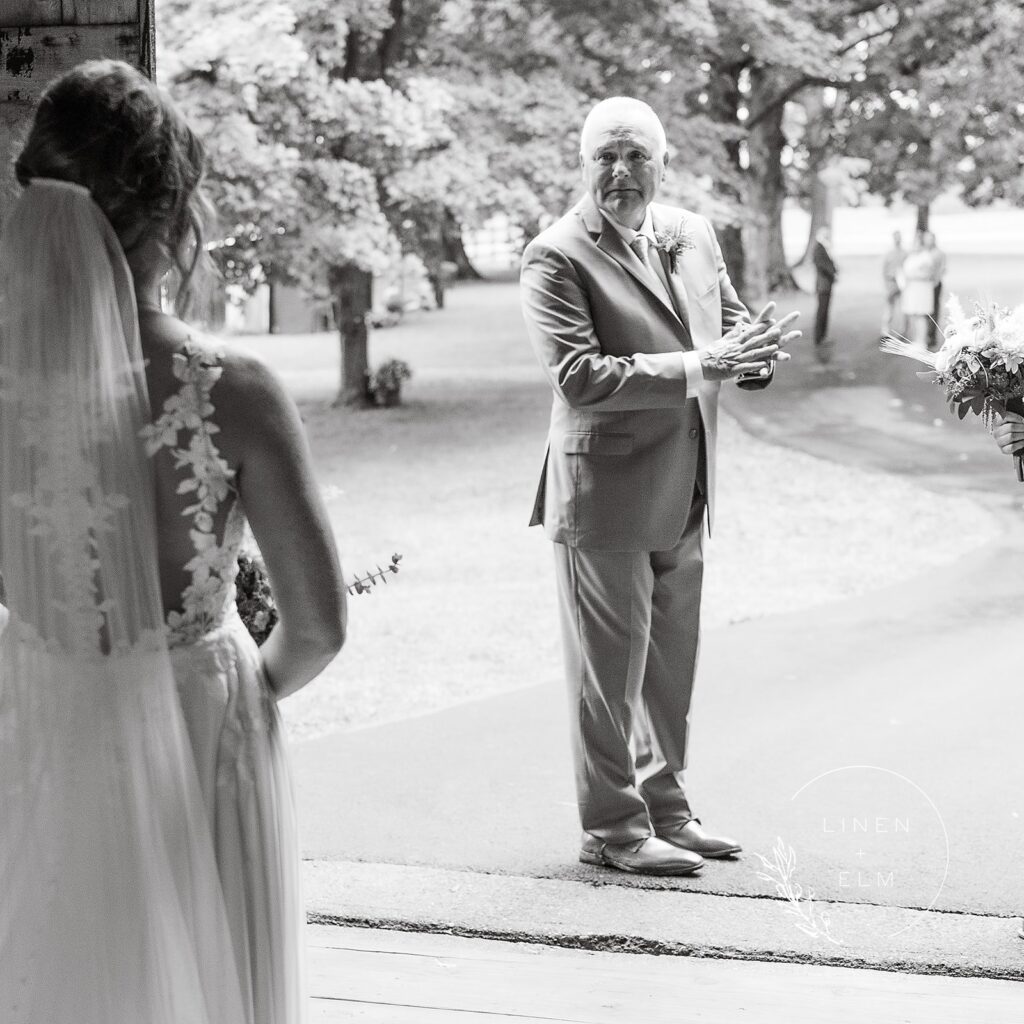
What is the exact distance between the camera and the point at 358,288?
17.6 m

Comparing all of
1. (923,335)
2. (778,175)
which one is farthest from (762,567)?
(778,175)

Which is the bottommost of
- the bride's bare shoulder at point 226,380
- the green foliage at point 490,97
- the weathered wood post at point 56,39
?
the bride's bare shoulder at point 226,380

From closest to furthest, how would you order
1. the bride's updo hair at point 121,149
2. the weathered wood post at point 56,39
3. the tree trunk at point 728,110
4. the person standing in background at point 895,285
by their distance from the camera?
the bride's updo hair at point 121,149 → the weathered wood post at point 56,39 → the tree trunk at point 728,110 → the person standing in background at point 895,285

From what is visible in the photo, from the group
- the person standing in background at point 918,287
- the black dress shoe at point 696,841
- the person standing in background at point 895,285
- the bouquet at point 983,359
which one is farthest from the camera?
the person standing in background at point 895,285

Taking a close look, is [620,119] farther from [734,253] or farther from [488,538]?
[734,253]

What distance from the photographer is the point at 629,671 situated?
387 centimetres

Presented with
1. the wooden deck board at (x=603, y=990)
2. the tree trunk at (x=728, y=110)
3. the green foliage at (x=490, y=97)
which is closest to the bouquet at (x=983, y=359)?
the wooden deck board at (x=603, y=990)

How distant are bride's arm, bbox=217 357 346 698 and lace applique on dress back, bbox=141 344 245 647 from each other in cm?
2

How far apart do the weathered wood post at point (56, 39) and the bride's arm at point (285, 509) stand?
1.46m

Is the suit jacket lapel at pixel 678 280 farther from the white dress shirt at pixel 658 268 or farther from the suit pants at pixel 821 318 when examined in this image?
the suit pants at pixel 821 318

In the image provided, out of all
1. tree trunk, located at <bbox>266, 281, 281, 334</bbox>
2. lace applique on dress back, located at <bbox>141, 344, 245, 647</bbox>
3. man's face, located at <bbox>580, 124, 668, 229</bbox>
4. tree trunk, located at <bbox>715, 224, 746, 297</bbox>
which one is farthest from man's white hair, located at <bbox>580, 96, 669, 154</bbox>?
tree trunk, located at <bbox>266, 281, 281, 334</bbox>

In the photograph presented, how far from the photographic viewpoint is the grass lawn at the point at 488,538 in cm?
725

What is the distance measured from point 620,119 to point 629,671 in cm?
141

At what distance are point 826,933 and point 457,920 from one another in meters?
0.87
